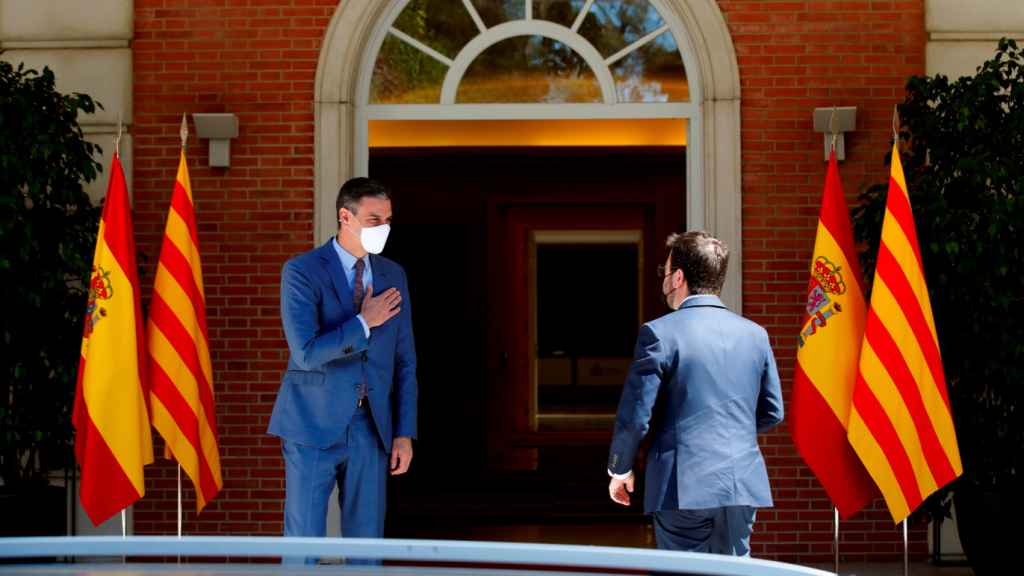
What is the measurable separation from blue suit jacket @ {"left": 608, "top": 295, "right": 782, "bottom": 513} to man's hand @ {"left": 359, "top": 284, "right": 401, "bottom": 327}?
0.88m

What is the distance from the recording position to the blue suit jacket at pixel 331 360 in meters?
4.37

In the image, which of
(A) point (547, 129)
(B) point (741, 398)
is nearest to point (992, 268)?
(B) point (741, 398)

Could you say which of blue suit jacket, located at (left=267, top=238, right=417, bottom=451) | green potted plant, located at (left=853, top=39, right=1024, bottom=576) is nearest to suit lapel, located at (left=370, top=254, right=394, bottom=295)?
blue suit jacket, located at (left=267, top=238, right=417, bottom=451)

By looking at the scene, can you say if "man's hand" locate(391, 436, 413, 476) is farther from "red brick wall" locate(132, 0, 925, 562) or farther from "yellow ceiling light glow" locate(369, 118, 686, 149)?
"yellow ceiling light glow" locate(369, 118, 686, 149)

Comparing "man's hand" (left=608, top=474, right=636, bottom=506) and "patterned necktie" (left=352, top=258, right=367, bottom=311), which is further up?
"patterned necktie" (left=352, top=258, right=367, bottom=311)

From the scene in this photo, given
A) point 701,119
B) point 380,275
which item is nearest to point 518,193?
point 701,119

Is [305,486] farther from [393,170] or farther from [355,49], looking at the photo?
[393,170]

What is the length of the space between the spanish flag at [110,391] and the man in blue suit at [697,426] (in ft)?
8.36

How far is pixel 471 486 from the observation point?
10.2 metres

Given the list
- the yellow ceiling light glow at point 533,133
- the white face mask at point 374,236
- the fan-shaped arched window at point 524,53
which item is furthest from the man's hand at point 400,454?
the yellow ceiling light glow at point 533,133

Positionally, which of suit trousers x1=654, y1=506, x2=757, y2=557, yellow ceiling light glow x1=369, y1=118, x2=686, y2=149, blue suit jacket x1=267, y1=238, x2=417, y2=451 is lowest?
suit trousers x1=654, y1=506, x2=757, y2=557

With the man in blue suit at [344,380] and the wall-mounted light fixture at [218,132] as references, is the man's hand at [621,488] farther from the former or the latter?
the wall-mounted light fixture at [218,132]

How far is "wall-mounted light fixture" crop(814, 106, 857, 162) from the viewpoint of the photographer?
661cm

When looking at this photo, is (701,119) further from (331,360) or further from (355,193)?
(331,360)
